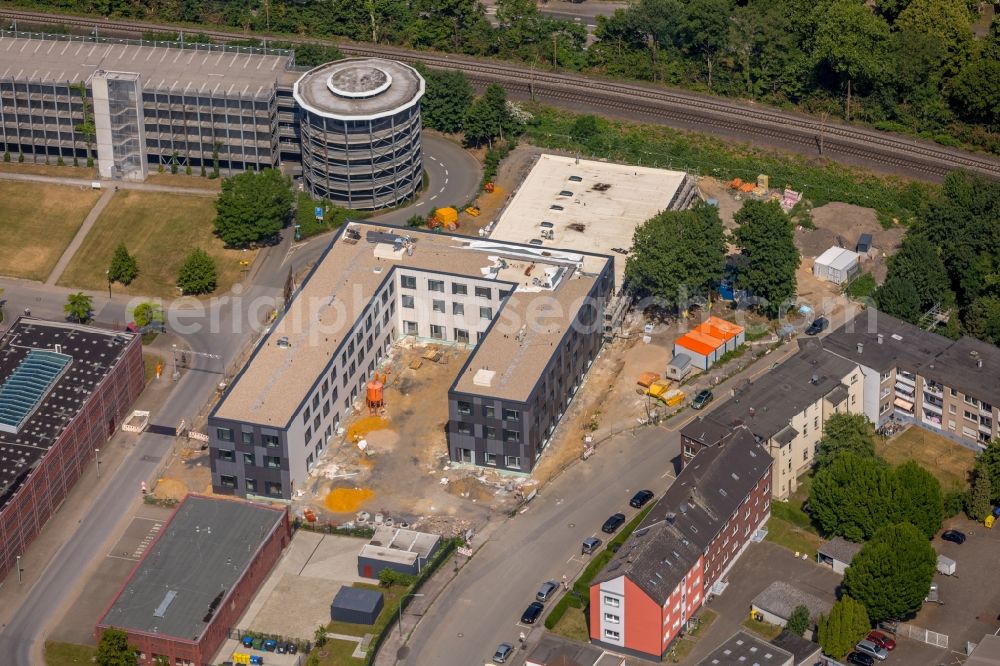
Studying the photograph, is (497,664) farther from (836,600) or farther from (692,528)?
(836,600)

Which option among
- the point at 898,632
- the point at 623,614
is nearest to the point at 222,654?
the point at 623,614

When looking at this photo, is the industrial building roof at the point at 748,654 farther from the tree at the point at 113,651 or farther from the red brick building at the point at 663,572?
the tree at the point at 113,651

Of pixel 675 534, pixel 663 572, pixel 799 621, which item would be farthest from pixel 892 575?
pixel 663 572

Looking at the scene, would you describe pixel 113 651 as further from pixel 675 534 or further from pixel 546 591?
pixel 675 534

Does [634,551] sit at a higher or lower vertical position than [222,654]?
higher

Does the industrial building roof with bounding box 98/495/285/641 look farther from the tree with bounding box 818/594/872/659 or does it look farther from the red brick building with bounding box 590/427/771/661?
the tree with bounding box 818/594/872/659

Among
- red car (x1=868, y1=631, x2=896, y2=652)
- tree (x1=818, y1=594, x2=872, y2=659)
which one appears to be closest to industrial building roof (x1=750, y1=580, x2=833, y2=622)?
red car (x1=868, y1=631, x2=896, y2=652)

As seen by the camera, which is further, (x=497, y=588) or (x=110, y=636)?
(x=497, y=588)
